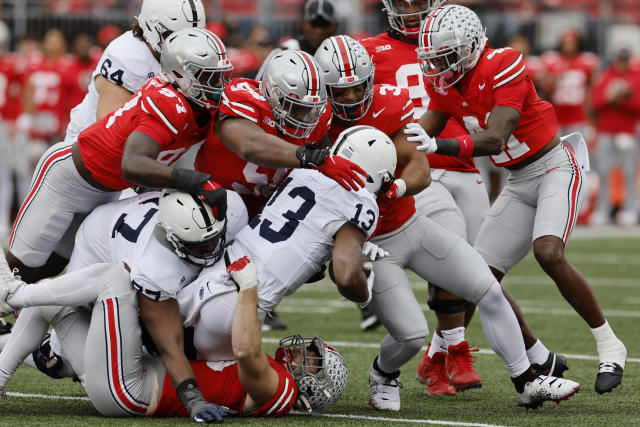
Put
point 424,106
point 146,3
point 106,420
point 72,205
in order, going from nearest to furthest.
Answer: point 106,420, point 72,205, point 146,3, point 424,106

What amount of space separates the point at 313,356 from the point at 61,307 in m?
1.11

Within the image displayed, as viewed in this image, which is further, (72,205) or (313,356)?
(72,205)

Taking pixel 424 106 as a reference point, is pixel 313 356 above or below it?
below

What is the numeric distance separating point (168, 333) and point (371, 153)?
1125 millimetres

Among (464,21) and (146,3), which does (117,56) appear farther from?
(464,21)

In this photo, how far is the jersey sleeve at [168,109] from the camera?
15.8 ft

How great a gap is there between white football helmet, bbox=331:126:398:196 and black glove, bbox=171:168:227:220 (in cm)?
53

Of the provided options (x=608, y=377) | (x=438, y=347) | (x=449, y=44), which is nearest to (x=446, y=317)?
(x=438, y=347)

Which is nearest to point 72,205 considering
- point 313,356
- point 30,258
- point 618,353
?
point 30,258

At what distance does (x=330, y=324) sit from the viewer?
25.0 feet

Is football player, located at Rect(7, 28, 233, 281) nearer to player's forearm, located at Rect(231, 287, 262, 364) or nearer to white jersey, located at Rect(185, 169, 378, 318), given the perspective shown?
white jersey, located at Rect(185, 169, 378, 318)

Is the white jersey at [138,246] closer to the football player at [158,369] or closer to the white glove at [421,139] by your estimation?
the football player at [158,369]

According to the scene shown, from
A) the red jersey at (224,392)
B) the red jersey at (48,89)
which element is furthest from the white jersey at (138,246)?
the red jersey at (48,89)

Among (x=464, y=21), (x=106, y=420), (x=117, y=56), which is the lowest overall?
(x=106, y=420)
